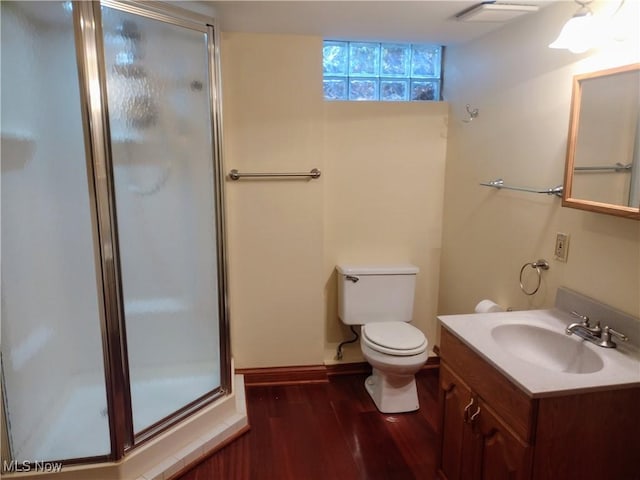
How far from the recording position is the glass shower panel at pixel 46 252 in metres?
1.83

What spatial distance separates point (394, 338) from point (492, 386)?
1.03 m

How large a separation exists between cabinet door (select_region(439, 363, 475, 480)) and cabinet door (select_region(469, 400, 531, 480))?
70mm

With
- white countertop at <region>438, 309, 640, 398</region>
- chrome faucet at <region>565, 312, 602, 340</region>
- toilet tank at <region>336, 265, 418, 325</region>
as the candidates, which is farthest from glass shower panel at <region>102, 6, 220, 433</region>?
chrome faucet at <region>565, 312, 602, 340</region>

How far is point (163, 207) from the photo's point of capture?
2.25 metres

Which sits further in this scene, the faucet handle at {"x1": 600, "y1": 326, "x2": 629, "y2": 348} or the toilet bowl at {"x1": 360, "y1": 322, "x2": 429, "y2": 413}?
the toilet bowl at {"x1": 360, "y1": 322, "x2": 429, "y2": 413}

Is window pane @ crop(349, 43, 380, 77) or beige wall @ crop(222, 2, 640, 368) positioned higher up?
window pane @ crop(349, 43, 380, 77)

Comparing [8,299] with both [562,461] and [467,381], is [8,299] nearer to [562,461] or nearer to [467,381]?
[467,381]

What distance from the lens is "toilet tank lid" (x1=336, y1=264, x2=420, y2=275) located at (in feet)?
9.16

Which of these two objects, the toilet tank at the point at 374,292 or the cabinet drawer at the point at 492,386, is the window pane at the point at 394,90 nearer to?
the toilet tank at the point at 374,292

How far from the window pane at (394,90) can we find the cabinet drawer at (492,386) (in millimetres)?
1647

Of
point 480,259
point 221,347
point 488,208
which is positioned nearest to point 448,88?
point 488,208

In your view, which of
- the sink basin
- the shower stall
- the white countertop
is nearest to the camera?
the white countertop

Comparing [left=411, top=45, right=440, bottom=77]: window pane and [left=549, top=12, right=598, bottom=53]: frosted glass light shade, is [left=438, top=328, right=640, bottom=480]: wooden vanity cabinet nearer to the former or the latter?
[left=549, top=12, right=598, bottom=53]: frosted glass light shade

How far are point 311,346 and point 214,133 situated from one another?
1474 millimetres
